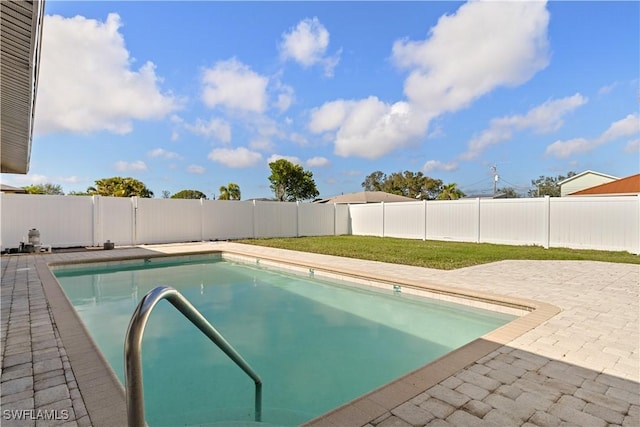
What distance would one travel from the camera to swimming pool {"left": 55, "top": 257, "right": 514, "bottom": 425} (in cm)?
316

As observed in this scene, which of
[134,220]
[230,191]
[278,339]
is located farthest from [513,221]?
[230,191]

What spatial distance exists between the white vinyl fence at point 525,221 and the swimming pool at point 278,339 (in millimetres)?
9437

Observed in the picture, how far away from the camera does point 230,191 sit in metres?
38.2

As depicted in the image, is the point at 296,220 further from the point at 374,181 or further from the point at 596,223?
the point at 374,181

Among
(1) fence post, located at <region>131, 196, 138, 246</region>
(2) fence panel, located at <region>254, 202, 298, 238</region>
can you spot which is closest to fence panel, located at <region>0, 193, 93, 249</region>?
(1) fence post, located at <region>131, 196, 138, 246</region>

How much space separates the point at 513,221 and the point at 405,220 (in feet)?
16.4

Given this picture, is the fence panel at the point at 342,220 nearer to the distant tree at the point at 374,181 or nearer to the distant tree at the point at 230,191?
the distant tree at the point at 230,191

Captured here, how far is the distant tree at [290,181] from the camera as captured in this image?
32.9m

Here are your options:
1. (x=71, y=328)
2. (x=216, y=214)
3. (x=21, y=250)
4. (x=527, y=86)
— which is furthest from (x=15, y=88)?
(x=527, y=86)

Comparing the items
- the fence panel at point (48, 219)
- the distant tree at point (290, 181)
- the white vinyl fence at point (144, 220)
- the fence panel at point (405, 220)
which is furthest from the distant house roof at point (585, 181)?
the fence panel at point (48, 219)

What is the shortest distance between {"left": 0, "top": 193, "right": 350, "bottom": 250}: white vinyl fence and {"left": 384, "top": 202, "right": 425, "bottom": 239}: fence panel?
364 cm

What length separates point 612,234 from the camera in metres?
10.9

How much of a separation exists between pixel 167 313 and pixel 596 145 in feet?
109

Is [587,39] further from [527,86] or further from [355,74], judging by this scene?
[355,74]
